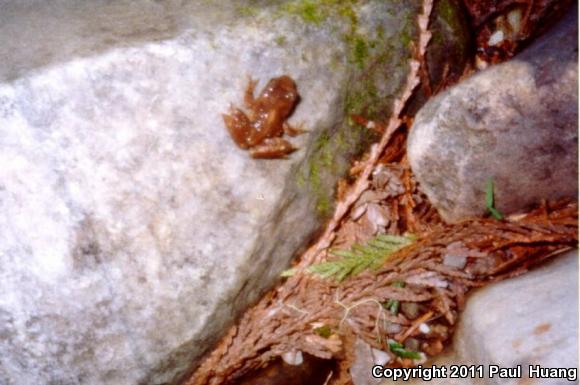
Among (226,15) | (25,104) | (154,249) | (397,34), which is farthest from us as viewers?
(397,34)

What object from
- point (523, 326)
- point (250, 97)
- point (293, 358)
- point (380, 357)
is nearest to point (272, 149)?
point (250, 97)

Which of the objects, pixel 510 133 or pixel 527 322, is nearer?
pixel 527 322

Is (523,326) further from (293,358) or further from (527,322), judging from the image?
(293,358)

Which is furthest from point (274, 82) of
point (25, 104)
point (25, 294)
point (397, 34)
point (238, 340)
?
point (25, 294)

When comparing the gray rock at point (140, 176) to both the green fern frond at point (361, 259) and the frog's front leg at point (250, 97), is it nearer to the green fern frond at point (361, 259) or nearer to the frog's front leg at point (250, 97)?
the frog's front leg at point (250, 97)

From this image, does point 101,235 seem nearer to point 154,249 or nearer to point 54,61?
point 154,249

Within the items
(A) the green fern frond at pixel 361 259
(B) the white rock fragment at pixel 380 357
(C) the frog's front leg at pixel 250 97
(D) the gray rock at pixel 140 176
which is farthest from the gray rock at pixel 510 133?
(C) the frog's front leg at pixel 250 97
